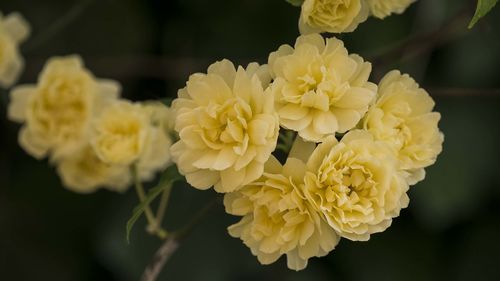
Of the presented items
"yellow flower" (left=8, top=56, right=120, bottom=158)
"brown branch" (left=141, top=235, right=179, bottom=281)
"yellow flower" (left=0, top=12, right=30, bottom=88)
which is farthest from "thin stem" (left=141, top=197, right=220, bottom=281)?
"yellow flower" (left=0, top=12, right=30, bottom=88)

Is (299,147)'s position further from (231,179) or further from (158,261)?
(158,261)

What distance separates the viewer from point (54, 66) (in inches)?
38.9

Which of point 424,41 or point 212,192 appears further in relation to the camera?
point 212,192

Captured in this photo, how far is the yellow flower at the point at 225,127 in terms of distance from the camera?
0.65 m

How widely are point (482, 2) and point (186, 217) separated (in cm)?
73

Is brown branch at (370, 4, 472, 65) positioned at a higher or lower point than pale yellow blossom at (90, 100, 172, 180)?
higher

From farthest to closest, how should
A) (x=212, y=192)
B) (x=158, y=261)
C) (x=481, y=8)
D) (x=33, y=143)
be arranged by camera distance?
(x=212, y=192) → (x=33, y=143) → (x=158, y=261) → (x=481, y=8)

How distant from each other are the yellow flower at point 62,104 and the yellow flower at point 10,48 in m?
0.08

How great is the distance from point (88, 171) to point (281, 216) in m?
0.41

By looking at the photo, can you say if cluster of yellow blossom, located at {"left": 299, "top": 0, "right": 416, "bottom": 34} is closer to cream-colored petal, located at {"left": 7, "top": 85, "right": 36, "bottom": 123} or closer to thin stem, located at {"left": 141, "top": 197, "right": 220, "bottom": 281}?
thin stem, located at {"left": 141, "top": 197, "right": 220, "bottom": 281}

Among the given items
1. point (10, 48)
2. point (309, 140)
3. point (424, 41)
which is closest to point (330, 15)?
point (309, 140)

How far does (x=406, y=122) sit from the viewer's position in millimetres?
721

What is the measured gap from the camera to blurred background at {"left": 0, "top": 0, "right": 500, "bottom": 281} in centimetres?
130

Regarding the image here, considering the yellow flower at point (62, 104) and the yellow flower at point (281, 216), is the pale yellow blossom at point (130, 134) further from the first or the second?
the yellow flower at point (281, 216)
